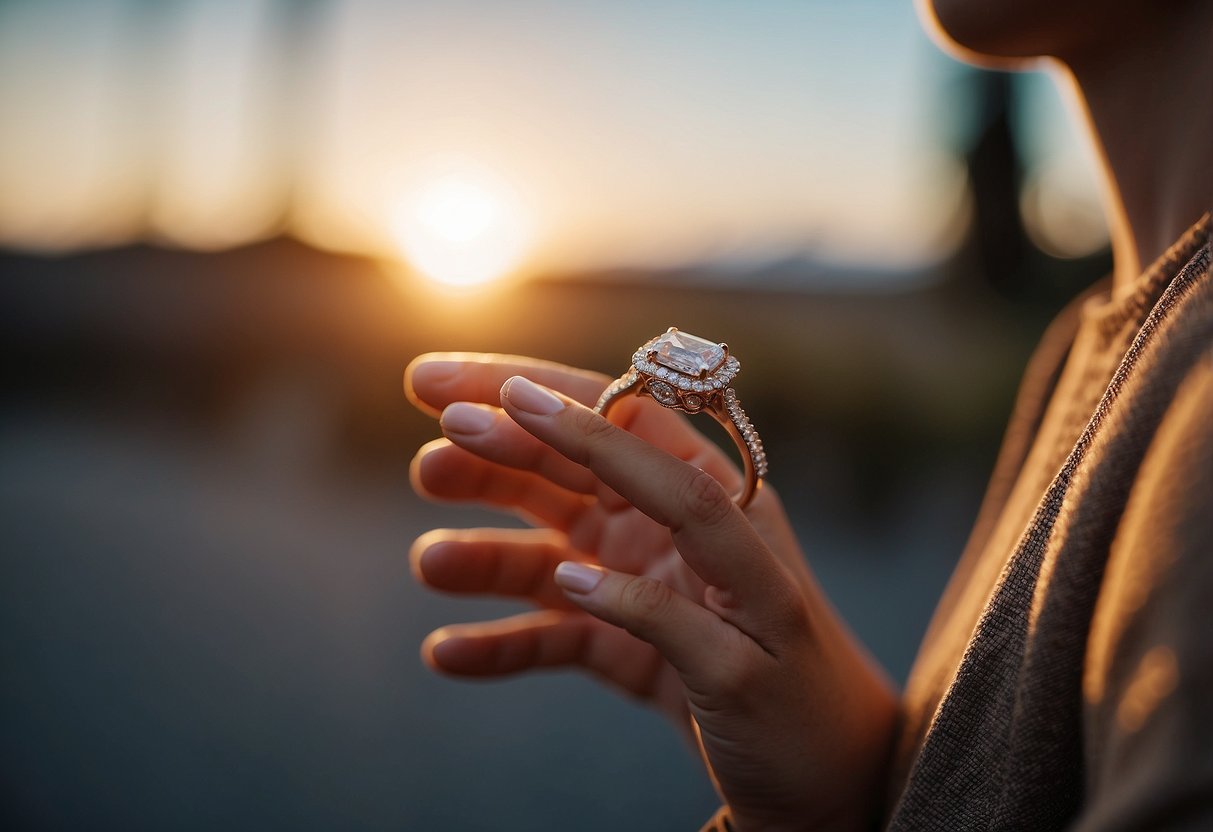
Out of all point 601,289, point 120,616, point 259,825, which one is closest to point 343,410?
point 601,289

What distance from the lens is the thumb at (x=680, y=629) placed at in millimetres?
1009

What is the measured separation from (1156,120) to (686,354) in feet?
2.24

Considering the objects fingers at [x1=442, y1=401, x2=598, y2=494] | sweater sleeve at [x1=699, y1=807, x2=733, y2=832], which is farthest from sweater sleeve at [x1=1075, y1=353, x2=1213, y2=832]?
fingers at [x1=442, y1=401, x2=598, y2=494]

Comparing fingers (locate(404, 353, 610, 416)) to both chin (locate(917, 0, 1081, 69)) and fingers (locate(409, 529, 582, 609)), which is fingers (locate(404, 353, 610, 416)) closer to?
fingers (locate(409, 529, 582, 609))

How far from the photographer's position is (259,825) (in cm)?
281

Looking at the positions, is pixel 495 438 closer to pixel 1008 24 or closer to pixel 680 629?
pixel 680 629

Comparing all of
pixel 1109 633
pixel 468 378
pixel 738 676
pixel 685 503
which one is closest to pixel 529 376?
pixel 468 378

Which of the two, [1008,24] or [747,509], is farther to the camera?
[747,509]

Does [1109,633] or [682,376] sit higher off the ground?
[682,376]

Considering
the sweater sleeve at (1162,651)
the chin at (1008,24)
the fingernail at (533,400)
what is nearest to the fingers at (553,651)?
the fingernail at (533,400)

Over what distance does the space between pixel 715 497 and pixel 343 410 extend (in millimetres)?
9135

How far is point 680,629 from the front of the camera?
1.01m

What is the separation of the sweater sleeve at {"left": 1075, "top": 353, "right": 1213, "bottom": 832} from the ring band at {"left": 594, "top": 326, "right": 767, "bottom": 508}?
57 centimetres

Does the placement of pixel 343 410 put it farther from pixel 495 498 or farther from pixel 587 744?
pixel 495 498
